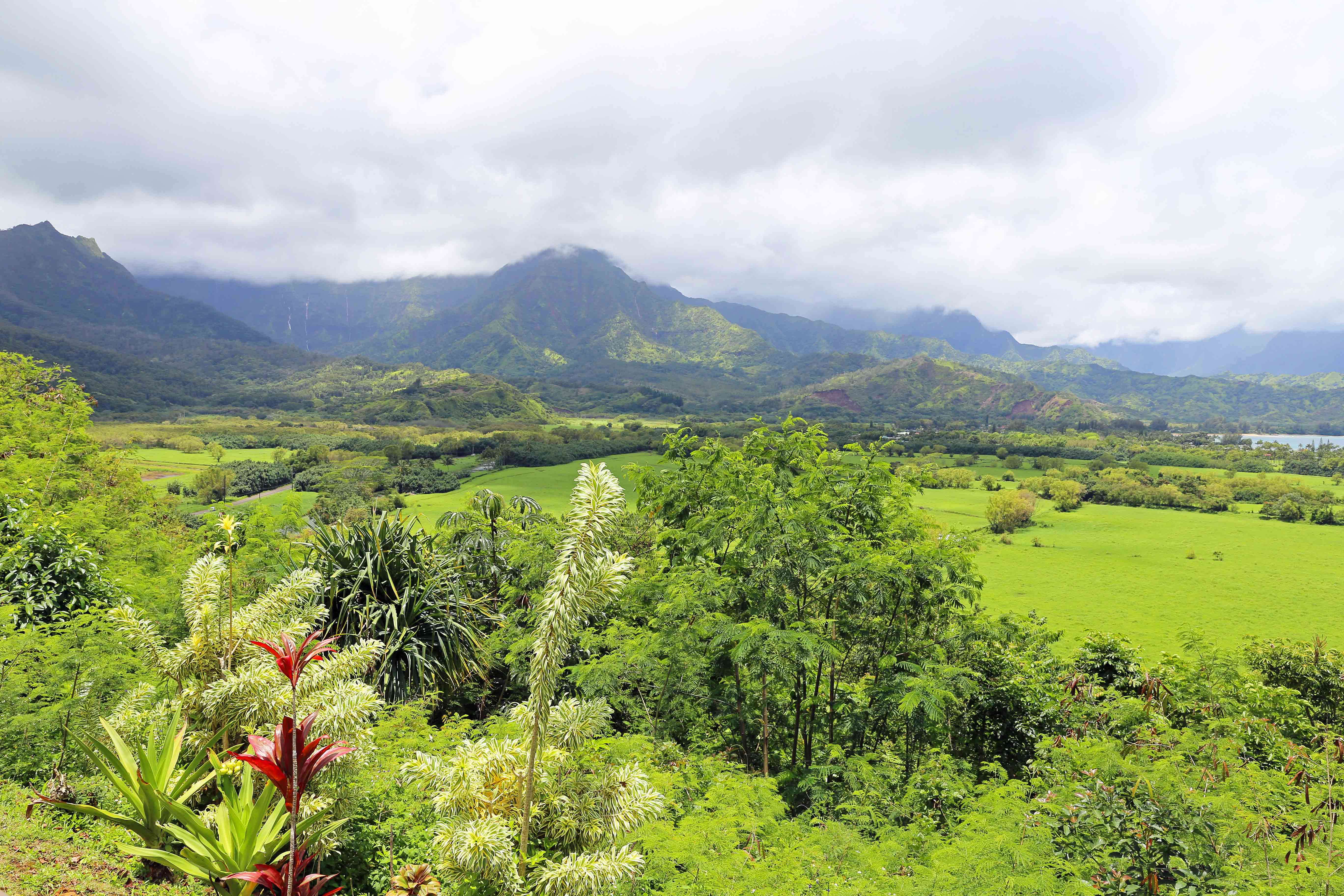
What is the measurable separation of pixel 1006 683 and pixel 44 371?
35820 millimetres

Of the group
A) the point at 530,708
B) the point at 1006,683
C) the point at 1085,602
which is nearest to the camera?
the point at 530,708

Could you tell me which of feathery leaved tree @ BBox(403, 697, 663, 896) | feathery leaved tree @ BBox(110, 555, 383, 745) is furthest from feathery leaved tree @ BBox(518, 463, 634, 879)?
feathery leaved tree @ BBox(110, 555, 383, 745)

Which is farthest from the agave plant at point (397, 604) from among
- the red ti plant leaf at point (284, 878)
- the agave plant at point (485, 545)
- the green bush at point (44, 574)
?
the red ti plant leaf at point (284, 878)

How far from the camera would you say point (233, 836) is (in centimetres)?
545

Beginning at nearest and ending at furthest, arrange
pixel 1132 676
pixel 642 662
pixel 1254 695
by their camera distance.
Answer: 1. pixel 642 662
2. pixel 1254 695
3. pixel 1132 676

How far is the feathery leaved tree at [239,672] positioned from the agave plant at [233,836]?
683 millimetres

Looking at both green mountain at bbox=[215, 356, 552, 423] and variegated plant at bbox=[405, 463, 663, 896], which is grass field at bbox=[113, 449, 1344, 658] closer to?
variegated plant at bbox=[405, 463, 663, 896]

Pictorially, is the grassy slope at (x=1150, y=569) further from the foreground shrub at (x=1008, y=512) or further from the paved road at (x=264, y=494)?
the paved road at (x=264, y=494)

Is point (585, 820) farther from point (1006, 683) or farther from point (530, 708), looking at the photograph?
point (1006, 683)

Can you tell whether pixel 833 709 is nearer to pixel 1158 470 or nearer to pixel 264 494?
pixel 264 494

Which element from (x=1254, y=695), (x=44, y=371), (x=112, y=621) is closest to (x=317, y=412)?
(x=44, y=371)

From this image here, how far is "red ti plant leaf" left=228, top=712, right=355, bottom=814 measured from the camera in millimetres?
4105

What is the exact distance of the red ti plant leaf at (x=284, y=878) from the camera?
4766mm

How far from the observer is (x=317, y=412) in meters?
161
